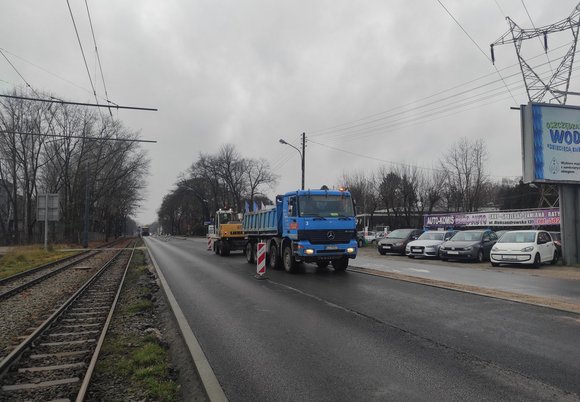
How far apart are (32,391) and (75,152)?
48.9 m

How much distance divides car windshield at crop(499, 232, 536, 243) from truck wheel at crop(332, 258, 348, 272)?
753 centimetres

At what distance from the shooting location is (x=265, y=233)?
58.3 feet

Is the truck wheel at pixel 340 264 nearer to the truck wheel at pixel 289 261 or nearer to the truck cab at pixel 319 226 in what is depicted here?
the truck cab at pixel 319 226

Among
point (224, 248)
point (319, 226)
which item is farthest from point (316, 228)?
point (224, 248)

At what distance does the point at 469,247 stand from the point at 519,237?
2.28 m

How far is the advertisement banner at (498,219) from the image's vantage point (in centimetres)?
2656

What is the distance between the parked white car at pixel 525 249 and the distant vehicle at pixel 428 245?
14.2 ft

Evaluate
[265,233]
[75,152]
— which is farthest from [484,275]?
[75,152]

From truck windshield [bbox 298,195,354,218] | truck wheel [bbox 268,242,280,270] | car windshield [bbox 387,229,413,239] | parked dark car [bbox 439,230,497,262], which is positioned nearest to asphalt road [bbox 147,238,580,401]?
truck windshield [bbox 298,195,354,218]

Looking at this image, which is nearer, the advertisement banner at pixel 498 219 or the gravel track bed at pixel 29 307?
the gravel track bed at pixel 29 307

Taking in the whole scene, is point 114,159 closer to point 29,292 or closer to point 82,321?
point 29,292

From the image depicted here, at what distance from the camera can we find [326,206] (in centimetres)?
1491

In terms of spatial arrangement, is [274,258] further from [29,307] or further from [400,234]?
[400,234]

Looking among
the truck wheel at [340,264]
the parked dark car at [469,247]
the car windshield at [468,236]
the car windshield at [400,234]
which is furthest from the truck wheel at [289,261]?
the car windshield at [400,234]
